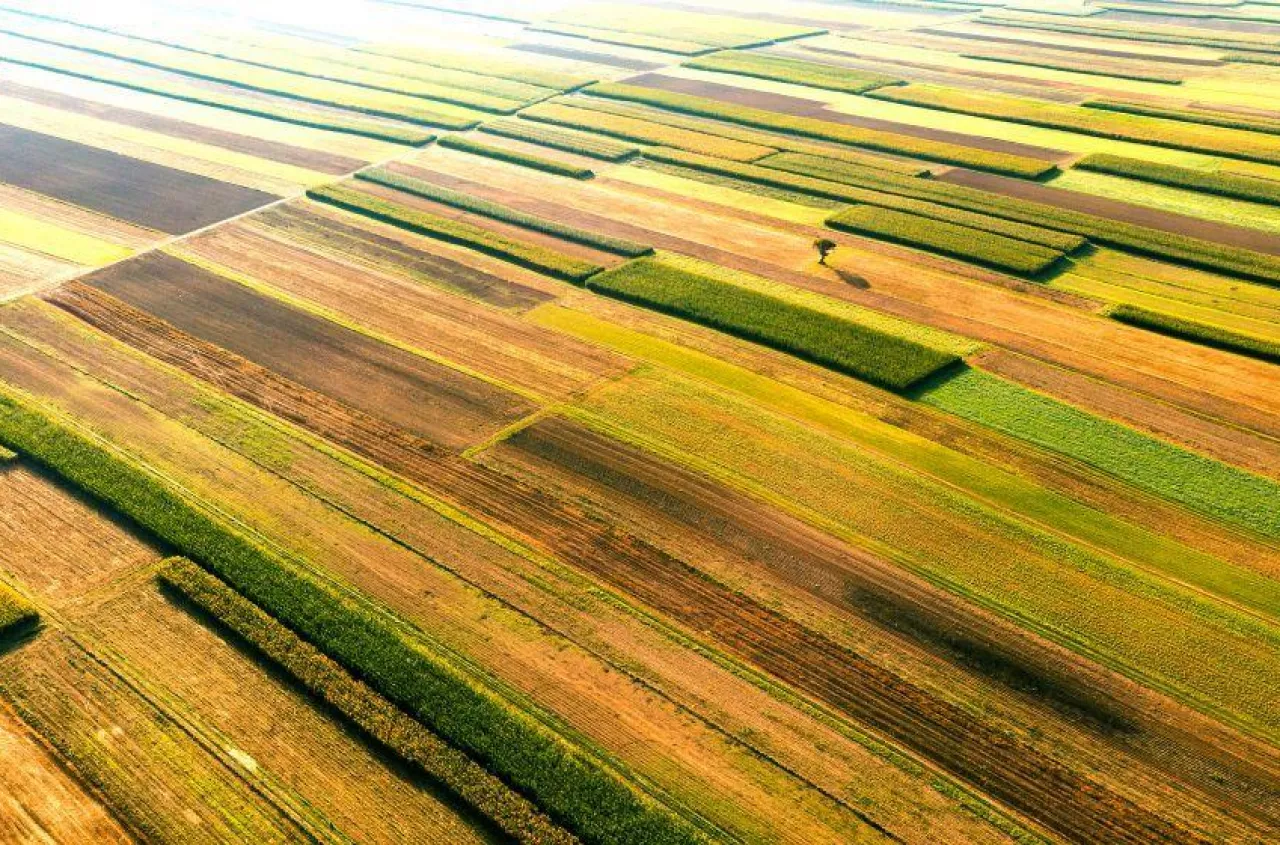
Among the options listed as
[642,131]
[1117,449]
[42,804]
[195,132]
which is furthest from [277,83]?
[1117,449]

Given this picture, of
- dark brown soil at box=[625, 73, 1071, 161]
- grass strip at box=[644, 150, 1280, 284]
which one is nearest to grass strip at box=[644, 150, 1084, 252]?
grass strip at box=[644, 150, 1280, 284]

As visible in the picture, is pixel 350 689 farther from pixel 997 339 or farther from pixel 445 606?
pixel 997 339

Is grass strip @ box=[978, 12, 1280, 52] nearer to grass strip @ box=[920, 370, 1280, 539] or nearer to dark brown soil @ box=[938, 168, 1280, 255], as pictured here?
dark brown soil @ box=[938, 168, 1280, 255]

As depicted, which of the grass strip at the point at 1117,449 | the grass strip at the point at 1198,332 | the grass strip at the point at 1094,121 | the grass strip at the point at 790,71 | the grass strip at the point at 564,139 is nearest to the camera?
the grass strip at the point at 1117,449

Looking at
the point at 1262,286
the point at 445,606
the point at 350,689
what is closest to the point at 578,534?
the point at 445,606

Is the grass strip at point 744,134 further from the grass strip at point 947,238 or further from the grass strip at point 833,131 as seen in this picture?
the grass strip at point 947,238

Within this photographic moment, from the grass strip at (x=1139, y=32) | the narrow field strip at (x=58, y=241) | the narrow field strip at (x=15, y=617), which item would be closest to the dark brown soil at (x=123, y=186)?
the narrow field strip at (x=58, y=241)

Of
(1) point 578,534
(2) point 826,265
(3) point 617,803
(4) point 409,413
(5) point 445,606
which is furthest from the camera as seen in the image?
(2) point 826,265
